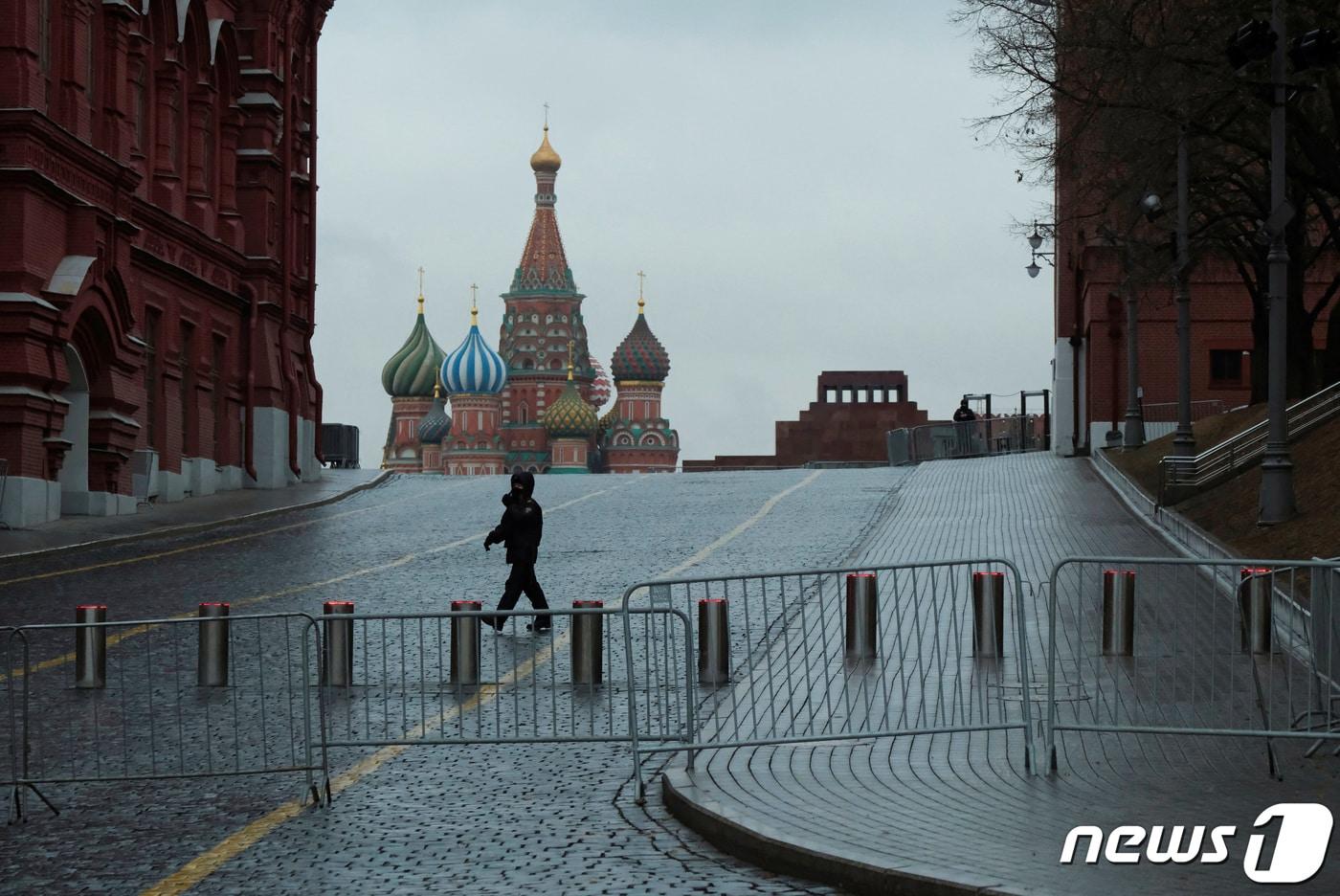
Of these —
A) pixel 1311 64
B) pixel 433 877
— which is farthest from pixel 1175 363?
pixel 433 877

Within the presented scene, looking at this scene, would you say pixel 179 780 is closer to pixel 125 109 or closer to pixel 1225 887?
pixel 1225 887

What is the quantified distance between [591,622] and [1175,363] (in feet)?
150

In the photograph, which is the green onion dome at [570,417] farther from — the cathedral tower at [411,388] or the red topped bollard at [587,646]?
the red topped bollard at [587,646]

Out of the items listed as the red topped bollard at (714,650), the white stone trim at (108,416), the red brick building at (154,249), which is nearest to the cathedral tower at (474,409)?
the red brick building at (154,249)

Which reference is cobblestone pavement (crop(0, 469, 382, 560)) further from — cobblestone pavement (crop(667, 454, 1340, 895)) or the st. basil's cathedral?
the st. basil's cathedral

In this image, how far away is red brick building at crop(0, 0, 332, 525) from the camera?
3388 centimetres

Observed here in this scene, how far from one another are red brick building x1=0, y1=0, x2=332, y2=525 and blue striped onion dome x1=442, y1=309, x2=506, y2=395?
116 metres

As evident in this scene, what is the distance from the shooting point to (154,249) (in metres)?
42.6

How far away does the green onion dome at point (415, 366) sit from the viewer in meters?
179

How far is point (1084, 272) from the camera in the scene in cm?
5981

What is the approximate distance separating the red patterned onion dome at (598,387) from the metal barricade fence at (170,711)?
167 metres

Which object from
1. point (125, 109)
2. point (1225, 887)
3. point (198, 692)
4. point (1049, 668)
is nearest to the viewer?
point (1225, 887)

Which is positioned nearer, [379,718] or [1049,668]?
[1049,668]

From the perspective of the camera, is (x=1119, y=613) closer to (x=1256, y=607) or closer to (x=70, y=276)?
(x=1256, y=607)
